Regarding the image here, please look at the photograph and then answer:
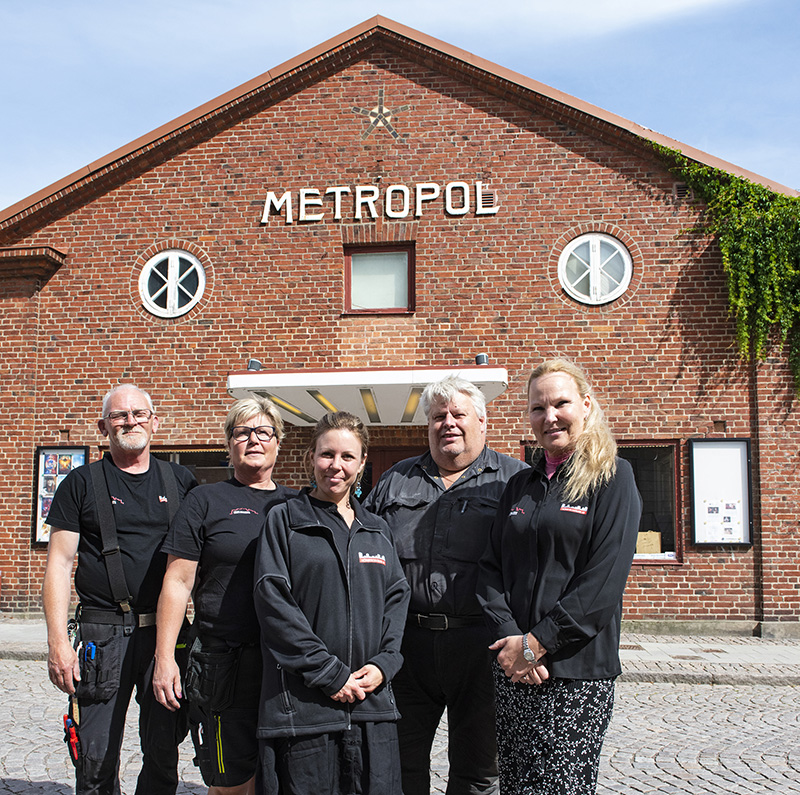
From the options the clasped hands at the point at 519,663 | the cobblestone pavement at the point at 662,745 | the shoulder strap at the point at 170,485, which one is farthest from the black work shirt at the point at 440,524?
the cobblestone pavement at the point at 662,745

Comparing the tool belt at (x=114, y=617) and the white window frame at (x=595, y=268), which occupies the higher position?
the white window frame at (x=595, y=268)

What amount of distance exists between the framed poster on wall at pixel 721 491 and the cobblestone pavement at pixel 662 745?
3.03m

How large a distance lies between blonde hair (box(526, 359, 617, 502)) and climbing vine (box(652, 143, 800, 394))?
8444 millimetres

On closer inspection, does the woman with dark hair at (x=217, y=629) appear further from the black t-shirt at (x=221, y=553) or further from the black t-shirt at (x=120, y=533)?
the black t-shirt at (x=120, y=533)

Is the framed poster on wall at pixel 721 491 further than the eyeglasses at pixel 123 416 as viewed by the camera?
Yes

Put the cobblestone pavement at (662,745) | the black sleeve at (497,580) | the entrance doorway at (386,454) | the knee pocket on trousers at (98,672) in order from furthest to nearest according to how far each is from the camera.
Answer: the entrance doorway at (386,454)
the cobblestone pavement at (662,745)
the knee pocket on trousers at (98,672)
the black sleeve at (497,580)

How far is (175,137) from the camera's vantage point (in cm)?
1205

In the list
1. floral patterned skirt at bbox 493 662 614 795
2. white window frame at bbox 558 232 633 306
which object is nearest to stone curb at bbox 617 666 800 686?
white window frame at bbox 558 232 633 306

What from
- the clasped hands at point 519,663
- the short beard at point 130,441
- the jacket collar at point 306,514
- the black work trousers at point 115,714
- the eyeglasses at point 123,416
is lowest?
the black work trousers at point 115,714

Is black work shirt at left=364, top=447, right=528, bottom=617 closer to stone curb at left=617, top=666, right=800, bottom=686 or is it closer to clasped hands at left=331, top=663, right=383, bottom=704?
clasped hands at left=331, top=663, right=383, bottom=704

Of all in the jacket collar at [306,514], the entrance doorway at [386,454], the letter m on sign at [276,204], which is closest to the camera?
the jacket collar at [306,514]

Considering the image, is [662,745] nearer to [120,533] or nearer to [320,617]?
[320,617]

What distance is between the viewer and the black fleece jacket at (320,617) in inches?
118

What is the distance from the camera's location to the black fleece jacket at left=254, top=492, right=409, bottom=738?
2.99 meters
